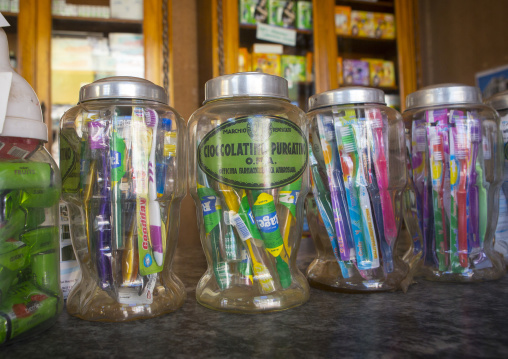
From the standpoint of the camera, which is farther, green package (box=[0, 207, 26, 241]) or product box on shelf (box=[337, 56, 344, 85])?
product box on shelf (box=[337, 56, 344, 85])

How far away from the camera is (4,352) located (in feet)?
1.28

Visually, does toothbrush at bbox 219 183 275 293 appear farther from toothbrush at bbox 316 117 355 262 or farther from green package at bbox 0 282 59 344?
green package at bbox 0 282 59 344

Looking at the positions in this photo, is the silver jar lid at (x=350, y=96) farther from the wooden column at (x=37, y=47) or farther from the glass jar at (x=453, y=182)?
the wooden column at (x=37, y=47)

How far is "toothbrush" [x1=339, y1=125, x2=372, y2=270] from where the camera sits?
0.58m

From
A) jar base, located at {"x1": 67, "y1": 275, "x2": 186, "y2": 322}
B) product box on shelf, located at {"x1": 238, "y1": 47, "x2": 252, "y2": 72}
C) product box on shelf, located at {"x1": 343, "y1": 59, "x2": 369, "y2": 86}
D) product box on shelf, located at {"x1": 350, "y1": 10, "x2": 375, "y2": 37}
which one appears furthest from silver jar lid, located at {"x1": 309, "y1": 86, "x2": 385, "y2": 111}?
product box on shelf, located at {"x1": 350, "y1": 10, "x2": 375, "y2": 37}

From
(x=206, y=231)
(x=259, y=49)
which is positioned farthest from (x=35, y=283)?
(x=259, y=49)

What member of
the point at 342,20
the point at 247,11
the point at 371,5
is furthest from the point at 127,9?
the point at 371,5

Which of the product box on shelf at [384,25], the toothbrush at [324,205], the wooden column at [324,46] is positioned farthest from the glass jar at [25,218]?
the product box on shelf at [384,25]

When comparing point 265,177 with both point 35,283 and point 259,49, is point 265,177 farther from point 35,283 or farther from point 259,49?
point 259,49

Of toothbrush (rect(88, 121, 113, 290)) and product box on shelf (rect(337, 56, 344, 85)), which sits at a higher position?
product box on shelf (rect(337, 56, 344, 85))

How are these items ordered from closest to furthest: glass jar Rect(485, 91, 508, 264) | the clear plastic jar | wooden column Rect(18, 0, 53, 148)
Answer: the clear plastic jar
glass jar Rect(485, 91, 508, 264)
wooden column Rect(18, 0, 53, 148)

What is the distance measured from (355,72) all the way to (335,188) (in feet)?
7.26

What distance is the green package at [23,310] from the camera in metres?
0.40

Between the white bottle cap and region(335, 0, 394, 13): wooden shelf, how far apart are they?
2482mm
